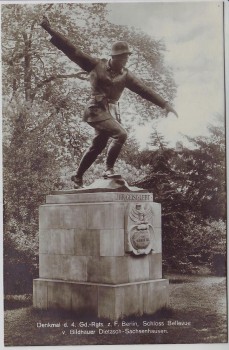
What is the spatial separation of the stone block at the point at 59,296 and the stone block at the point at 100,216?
→ 66 centimetres

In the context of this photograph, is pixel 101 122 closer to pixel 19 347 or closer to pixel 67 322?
pixel 67 322

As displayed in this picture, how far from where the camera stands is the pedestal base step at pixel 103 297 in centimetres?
572

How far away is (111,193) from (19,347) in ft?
5.93

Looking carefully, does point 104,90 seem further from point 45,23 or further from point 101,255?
point 101,255

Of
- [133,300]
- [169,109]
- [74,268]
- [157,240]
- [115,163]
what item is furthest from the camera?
[115,163]

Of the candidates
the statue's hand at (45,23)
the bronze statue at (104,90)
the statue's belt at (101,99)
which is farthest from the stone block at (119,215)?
the statue's hand at (45,23)

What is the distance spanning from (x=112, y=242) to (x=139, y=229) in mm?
321

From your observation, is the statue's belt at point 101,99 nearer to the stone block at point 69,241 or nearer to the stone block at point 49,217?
the stone block at point 49,217

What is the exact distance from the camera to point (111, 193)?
19.1ft

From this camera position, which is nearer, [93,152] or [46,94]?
[93,152]

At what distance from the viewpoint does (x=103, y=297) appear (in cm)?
573

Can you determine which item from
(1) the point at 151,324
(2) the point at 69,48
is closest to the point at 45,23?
(2) the point at 69,48

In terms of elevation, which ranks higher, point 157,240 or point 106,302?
point 157,240

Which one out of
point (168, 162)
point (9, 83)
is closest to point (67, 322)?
point (168, 162)
